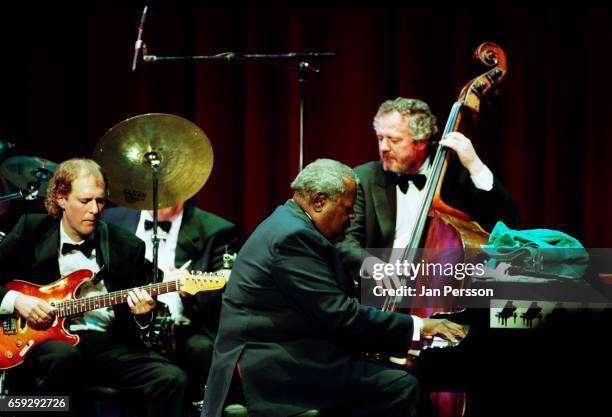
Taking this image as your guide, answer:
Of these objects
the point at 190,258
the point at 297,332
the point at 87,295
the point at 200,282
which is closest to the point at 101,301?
the point at 87,295

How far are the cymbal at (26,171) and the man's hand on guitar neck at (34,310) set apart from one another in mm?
745

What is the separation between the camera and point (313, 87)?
5.56 metres

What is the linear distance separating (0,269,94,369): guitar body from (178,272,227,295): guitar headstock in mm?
490

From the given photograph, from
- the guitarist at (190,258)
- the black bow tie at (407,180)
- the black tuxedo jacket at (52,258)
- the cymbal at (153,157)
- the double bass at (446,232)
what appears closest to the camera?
the double bass at (446,232)

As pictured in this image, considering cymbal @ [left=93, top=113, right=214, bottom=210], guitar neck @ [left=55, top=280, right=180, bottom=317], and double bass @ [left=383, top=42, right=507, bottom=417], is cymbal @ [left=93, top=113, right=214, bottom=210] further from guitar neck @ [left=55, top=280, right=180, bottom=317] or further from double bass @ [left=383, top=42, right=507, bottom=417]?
double bass @ [left=383, top=42, right=507, bottom=417]

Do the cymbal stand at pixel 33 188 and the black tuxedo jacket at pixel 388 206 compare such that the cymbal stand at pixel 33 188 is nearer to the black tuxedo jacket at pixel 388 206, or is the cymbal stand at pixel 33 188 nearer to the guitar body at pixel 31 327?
A: the guitar body at pixel 31 327

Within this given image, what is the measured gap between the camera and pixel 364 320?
3303 millimetres

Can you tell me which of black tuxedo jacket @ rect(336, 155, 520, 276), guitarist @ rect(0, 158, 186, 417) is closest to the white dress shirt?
guitarist @ rect(0, 158, 186, 417)

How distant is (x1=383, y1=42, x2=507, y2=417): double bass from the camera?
3.54 meters

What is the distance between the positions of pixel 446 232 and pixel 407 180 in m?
0.92

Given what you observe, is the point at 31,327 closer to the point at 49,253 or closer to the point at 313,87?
the point at 49,253

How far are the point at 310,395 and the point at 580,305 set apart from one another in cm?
108

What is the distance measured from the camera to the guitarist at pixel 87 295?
4023 millimetres

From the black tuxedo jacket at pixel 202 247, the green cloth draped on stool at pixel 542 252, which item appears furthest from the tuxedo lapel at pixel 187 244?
the green cloth draped on stool at pixel 542 252
